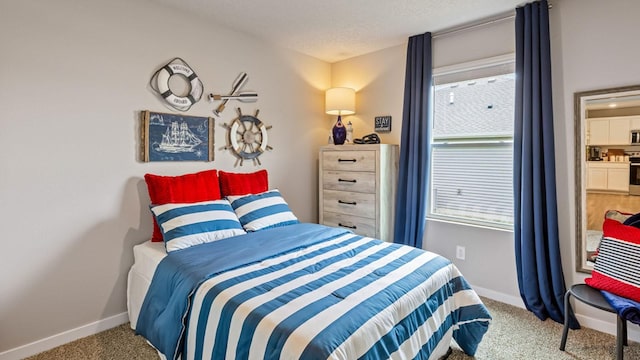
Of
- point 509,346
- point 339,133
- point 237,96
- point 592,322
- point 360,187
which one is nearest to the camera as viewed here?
point 509,346

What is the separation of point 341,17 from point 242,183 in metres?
1.67

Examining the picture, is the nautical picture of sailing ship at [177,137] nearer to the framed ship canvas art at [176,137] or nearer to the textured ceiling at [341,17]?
the framed ship canvas art at [176,137]

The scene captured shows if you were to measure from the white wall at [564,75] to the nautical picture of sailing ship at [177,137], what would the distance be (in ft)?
7.38

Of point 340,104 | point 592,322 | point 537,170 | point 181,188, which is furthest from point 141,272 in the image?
point 592,322

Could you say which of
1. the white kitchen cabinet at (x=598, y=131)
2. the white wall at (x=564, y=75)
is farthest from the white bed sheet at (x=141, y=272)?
the white kitchen cabinet at (x=598, y=131)

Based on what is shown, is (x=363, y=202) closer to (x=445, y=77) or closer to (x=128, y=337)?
(x=445, y=77)

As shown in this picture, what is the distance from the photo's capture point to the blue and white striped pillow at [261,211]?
102 inches

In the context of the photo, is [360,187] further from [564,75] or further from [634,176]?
[634,176]

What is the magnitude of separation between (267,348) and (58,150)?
1.94m

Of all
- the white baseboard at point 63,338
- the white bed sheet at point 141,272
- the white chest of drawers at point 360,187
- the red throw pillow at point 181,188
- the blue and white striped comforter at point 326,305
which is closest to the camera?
the blue and white striped comforter at point 326,305

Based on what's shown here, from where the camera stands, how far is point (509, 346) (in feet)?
7.01

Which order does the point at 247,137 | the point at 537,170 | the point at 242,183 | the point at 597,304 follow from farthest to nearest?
1. the point at 247,137
2. the point at 242,183
3. the point at 537,170
4. the point at 597,304

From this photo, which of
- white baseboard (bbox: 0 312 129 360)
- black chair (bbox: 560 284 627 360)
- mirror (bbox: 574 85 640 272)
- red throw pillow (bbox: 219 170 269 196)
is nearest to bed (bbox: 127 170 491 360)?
red throw pillow (bbox: 219 170 269 196)

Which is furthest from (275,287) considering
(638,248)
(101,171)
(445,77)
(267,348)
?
(445,77)
